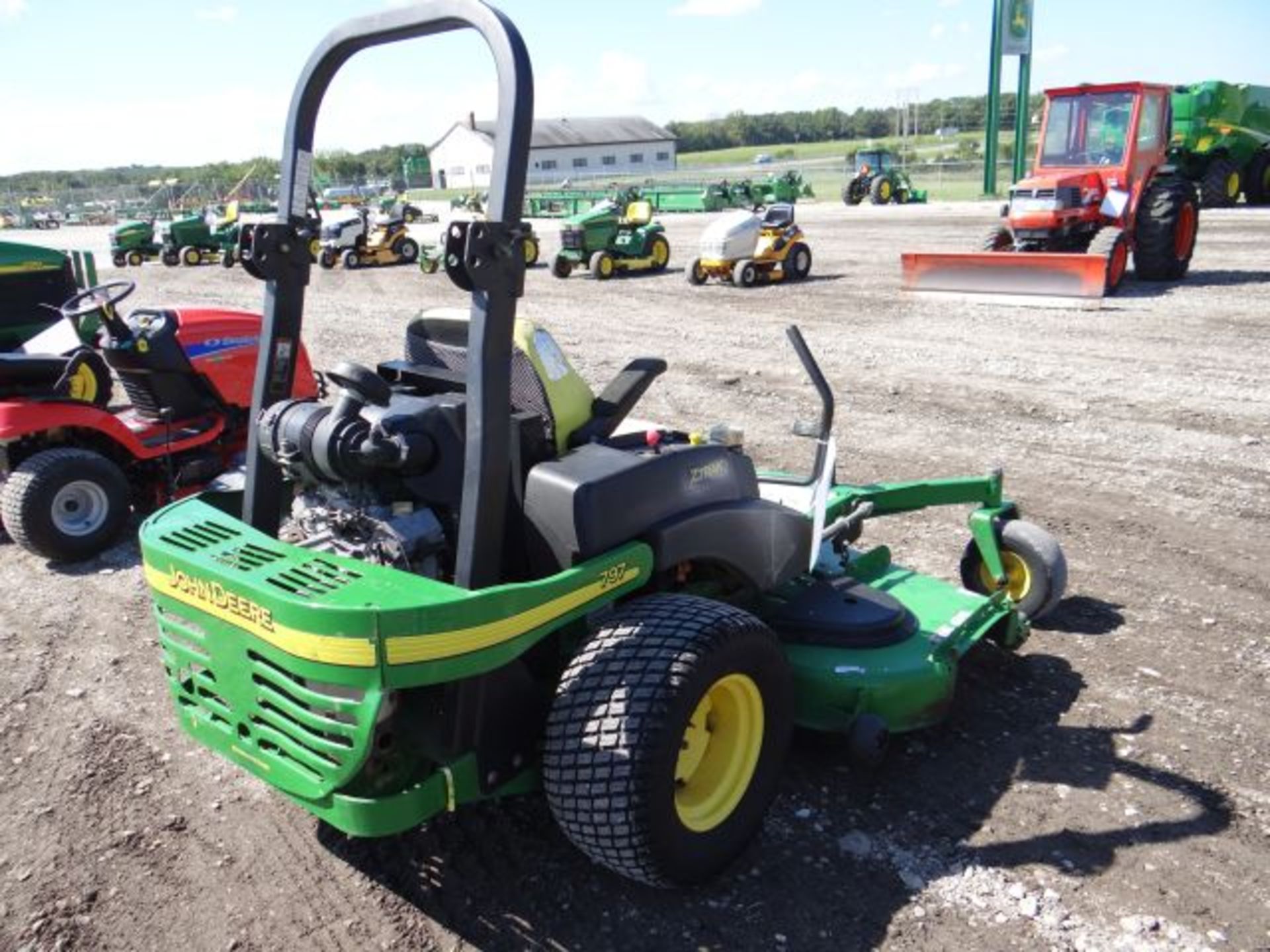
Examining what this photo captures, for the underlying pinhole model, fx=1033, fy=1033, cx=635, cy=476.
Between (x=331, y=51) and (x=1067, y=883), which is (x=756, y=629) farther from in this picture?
(x=331, y=51)

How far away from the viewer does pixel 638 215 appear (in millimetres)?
16812

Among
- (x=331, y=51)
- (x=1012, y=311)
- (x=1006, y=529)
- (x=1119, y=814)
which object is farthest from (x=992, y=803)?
(x=1012, y=311)

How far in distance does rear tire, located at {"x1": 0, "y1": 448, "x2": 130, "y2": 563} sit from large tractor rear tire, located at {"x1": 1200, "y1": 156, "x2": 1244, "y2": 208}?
19.8 meters

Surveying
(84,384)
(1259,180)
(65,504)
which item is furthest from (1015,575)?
(1259,180)

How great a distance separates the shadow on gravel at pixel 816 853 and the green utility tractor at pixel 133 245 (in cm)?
2389

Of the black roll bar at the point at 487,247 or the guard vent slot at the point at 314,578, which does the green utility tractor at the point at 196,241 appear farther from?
the guard vent slot at the point at 314,578

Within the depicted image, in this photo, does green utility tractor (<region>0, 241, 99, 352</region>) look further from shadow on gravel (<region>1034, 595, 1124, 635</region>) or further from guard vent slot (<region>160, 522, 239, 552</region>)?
shadow on gravel (<region>1034, 595, 1124, 635</region>)

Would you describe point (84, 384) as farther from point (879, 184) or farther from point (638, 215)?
point (879, 184)

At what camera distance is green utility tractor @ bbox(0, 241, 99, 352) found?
7.23 metres

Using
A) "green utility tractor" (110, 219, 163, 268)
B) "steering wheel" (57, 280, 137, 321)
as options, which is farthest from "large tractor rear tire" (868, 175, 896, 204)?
"steering wheel" (57, 280, 137, 321)

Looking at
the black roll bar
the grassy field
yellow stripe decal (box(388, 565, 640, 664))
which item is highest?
the grassy field

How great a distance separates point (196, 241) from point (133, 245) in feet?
6.69

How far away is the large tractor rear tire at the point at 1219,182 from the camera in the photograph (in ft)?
62.5

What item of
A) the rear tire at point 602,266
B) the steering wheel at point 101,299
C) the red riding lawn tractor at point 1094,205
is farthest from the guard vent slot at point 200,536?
the rear tire at point 602,266
